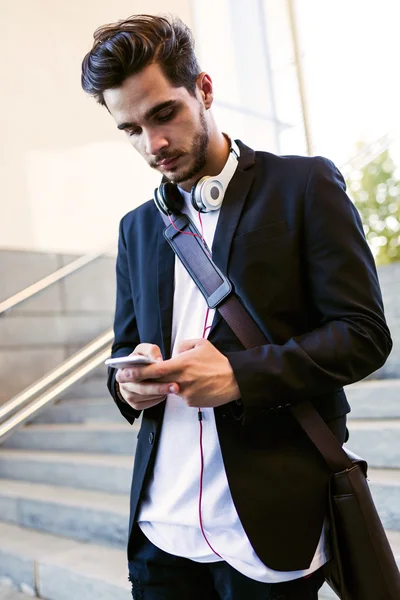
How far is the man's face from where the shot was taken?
45.7 inches

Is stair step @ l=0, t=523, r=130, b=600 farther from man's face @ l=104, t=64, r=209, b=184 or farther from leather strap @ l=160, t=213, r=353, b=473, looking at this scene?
man's face @ l=104, t=64, r=209, b=184

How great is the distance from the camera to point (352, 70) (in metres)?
5.91

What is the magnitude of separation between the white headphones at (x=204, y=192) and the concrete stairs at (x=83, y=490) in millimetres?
1338

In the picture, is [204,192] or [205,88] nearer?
[204,192]

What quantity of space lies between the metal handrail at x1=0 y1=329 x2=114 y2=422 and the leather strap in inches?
103

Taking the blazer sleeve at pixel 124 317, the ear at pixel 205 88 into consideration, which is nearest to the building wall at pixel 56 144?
the blazer sleeve at pixel 124 317

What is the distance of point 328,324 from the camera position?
1014 millimetres

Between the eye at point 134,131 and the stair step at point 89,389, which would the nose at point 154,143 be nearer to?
the eye at point 134,131

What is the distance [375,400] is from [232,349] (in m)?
1.83

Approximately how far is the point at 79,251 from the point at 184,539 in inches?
154

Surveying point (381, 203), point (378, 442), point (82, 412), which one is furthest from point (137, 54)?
point (381, 203)

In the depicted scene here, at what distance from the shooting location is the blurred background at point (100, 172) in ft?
11.2

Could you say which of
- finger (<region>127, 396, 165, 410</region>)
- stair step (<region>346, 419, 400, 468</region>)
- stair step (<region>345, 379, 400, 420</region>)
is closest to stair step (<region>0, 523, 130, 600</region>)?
stair step (<region>346, 419, 400, 468</region>)

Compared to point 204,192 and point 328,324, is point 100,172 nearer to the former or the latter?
point 204,192
